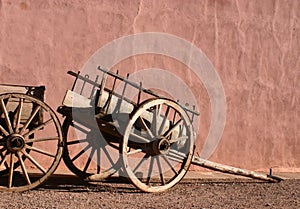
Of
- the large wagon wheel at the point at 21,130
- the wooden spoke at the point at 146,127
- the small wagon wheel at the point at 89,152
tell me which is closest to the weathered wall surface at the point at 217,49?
the small wagon wheel at the point at 89,152

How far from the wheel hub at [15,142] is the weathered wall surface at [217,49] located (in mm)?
1866

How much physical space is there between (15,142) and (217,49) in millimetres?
3730

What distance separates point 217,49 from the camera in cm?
755

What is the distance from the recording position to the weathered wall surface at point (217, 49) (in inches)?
262

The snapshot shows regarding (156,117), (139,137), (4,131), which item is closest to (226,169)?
(156,117)

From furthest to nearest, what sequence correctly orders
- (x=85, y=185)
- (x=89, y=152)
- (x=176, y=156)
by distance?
(x=89, y=152) → (x=85, y=185) → (x=176, y=156)

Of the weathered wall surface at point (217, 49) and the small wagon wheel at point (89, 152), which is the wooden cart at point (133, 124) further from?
the weathered wall surface at point (217, 49)

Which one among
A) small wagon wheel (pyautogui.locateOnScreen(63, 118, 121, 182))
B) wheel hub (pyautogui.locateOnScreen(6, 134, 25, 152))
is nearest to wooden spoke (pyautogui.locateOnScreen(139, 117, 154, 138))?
small wagon wheel (pyautogui.locateOnScreen(63, 118, 121, 182))

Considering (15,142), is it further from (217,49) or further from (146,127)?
(217,49)

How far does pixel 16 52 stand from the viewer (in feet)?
21.6

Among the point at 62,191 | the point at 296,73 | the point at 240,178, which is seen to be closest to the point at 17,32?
the point at 62,191

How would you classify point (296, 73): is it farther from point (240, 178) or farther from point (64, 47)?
point (64, 47)

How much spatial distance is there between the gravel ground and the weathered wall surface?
1.40 metres

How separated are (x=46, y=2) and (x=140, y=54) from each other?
1.46 metres
